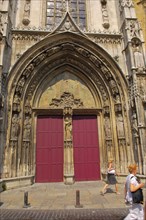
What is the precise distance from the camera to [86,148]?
8.93m

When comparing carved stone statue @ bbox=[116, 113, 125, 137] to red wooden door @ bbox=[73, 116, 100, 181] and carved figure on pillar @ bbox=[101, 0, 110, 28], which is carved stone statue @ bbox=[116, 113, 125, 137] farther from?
carved figure on pillar @ bbox=[101, 0, 110, 28]

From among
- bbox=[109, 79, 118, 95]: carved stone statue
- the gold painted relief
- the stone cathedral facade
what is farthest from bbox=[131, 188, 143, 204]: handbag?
the gold painted relief

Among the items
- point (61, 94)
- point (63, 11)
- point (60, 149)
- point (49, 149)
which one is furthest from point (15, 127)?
point (63, 11)

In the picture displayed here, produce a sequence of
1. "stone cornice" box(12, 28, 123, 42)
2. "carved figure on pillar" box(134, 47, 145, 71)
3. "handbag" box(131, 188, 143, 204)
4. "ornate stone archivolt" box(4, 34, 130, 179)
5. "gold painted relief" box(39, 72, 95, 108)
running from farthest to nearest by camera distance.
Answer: "gold painted relief" box(39, 72, 95, 108) → "stone cornice" box(12, 28, 123, 42) → "carved figure on pillar" box(134, 47, 145, 71) → "ornate stone archivolt" box(4, 34, 130, 179) → "handbag" box(131, 188, 143, 204)

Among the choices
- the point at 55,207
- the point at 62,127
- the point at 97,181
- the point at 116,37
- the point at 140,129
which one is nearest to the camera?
the point at 55,207

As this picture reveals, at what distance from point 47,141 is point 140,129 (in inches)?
175

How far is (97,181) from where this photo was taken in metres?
8.39

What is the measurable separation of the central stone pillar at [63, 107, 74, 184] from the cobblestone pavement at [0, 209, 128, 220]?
3942 mm

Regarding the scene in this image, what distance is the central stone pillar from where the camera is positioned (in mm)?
8125

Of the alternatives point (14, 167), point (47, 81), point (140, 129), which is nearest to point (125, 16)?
point (47, 81)

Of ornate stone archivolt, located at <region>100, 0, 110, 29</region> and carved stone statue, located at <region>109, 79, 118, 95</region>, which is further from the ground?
ornate stone archivolt, located at <region>100, 0, 110, 29</region>

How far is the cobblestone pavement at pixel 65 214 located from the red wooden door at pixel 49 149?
4.25 metres

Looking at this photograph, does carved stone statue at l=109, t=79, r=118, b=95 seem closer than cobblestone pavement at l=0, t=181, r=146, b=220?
No

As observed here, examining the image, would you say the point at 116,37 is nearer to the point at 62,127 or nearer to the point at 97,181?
the point at 62,127
